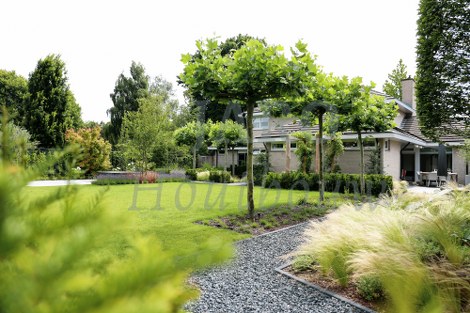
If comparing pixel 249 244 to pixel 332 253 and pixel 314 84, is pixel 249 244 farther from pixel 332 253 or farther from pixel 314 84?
pixel 314 84

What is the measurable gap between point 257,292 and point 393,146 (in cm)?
2006

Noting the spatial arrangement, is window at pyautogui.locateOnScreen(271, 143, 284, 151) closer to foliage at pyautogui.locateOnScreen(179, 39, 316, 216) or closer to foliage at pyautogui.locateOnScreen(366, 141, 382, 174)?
foliage at pyautogui.locateOnScreen(366, 141, 382, 174)

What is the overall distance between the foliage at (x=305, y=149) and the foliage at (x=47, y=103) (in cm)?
1757

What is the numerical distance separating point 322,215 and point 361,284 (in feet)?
18.3

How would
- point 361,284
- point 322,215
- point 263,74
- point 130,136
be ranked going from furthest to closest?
point 130,136 → point 322,215 → point 263,74 → point 361,284

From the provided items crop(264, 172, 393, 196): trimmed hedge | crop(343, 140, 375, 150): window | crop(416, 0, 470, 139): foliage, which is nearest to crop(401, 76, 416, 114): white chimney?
crop(343, 140, 375, 150): window

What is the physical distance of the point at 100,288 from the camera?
49 centimetres

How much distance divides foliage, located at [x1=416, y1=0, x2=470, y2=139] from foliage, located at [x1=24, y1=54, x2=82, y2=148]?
79.2 ft

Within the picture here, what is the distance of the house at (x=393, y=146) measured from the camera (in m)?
20.4

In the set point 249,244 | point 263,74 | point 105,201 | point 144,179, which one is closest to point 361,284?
point 249,244

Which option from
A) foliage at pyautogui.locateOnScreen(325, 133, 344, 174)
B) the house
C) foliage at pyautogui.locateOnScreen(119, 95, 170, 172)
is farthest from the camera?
the house

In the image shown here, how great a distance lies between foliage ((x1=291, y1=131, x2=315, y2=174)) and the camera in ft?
68.4

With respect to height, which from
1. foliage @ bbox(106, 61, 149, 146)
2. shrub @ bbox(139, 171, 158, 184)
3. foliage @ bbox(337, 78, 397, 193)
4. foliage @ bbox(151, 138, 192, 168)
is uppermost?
foliage @ bbox(106, 61, 149, 146)

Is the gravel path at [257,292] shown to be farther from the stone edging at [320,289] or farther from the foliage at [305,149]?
the foliage at [305,149]
